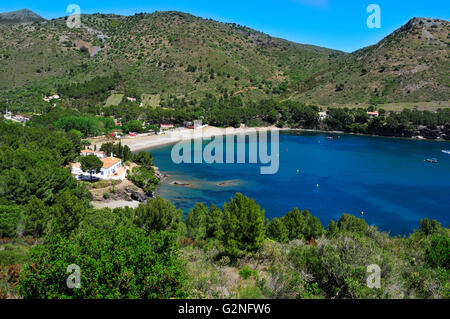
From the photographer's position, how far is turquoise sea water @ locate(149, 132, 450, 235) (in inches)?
1529

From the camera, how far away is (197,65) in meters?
123

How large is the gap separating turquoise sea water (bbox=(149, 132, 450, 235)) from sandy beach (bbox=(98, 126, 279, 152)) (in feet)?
11.5

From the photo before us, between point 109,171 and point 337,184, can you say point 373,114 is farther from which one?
point 109,171

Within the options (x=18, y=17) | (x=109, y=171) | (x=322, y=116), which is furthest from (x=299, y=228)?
(x=18, y=17)

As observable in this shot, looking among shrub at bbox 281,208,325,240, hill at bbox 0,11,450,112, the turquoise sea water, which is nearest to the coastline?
the turquoise sea water

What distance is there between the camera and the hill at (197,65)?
109312 mm

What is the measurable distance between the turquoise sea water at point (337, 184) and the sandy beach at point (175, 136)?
3.50 m

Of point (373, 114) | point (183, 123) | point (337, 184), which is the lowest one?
point (337, 184)

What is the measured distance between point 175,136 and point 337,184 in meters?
45.6

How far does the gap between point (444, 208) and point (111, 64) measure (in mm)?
120702

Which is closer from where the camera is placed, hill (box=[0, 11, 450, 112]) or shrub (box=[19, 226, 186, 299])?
shrub (box=[19, 226, 186, 299])

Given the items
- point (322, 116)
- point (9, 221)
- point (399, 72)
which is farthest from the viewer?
point (399, 72)

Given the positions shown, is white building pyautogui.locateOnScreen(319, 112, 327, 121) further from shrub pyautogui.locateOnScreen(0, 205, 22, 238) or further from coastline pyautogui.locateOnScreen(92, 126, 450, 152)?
shrub pyautogui.locateOnScreen(0, 205, 22, 238)

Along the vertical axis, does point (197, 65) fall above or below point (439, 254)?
above
